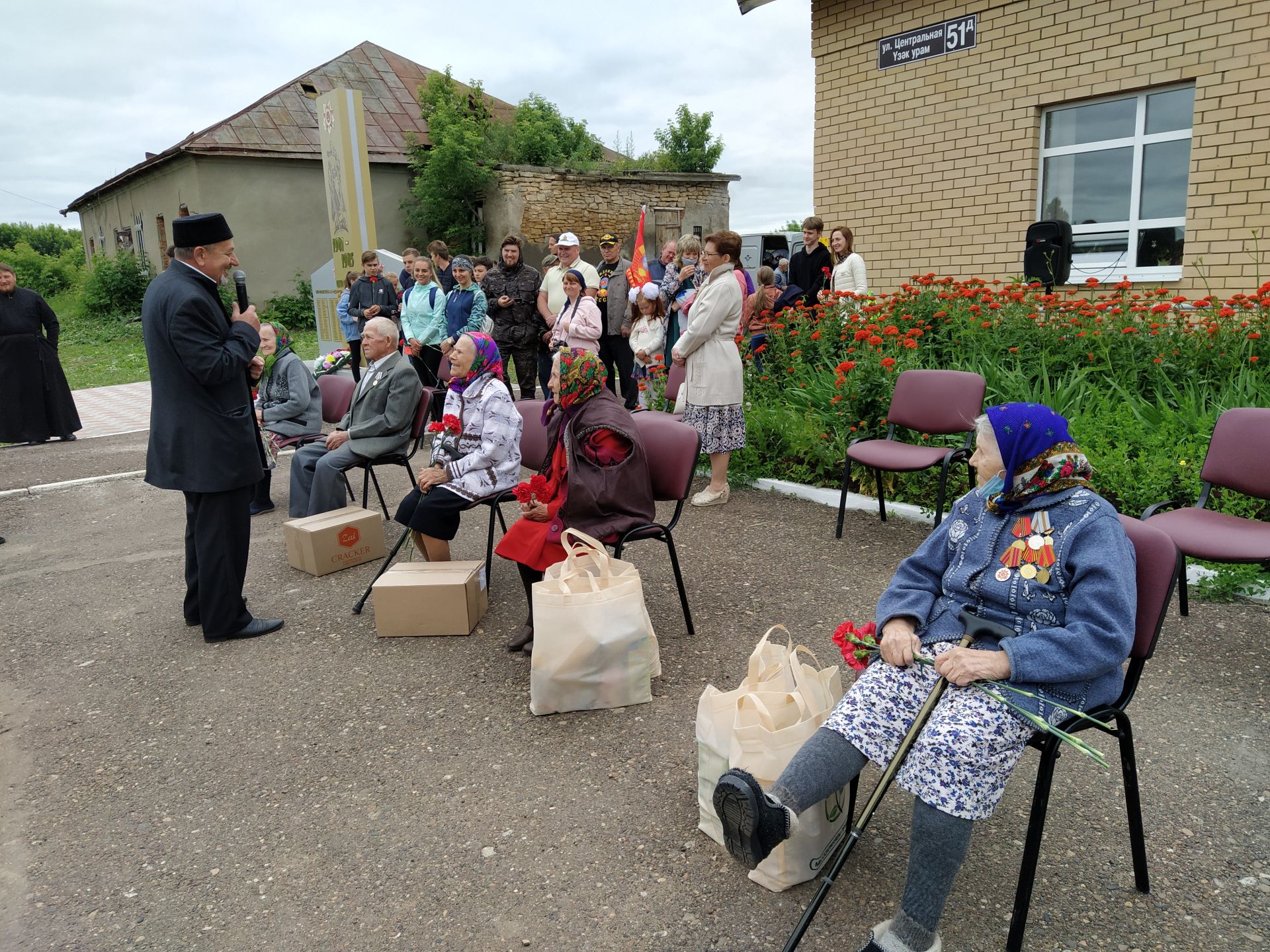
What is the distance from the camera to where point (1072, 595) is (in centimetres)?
231

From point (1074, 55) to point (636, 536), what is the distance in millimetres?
7930

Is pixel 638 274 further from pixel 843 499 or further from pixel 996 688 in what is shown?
pixel 996 688

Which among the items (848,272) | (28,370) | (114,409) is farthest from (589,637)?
(114,409)

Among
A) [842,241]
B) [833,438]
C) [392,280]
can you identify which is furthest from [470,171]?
[833,438]

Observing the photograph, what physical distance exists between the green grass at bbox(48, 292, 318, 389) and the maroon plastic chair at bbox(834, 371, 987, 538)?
1421 cm

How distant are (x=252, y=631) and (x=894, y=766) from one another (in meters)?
3.58

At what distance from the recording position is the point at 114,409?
13250mm

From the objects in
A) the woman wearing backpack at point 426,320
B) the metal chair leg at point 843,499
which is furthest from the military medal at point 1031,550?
the woman wearing backpack at point 426,320

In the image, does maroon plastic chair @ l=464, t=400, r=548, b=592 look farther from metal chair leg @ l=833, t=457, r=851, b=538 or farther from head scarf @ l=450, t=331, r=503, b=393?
metal chair leg @ l=833, t=457, r=851, b=538

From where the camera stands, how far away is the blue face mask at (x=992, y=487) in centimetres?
258

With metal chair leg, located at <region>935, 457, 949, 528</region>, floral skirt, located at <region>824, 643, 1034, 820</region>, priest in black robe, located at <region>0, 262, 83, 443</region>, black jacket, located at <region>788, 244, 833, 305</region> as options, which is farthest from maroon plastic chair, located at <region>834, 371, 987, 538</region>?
priest in black robe, located at <region>0, 262, 83, 443</region>

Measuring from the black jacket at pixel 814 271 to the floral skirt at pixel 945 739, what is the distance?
297 inches

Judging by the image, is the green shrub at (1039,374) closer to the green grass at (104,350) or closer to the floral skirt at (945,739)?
the floral skirt at (945,739)

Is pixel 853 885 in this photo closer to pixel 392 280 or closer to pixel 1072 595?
pixel 1072 595
